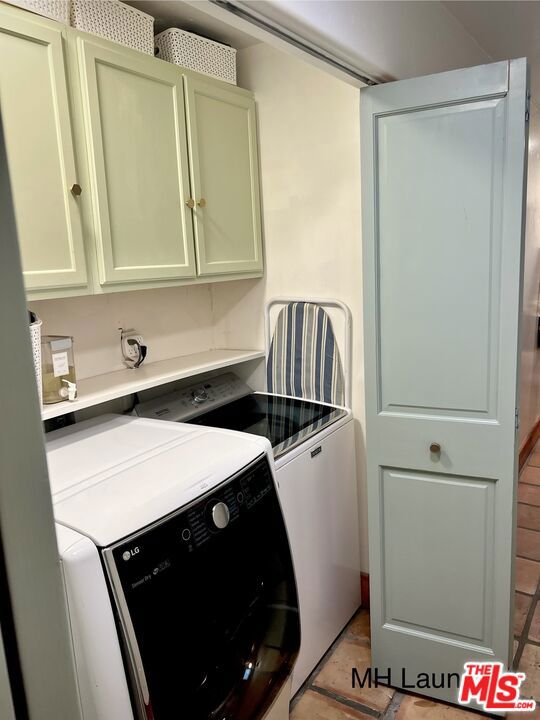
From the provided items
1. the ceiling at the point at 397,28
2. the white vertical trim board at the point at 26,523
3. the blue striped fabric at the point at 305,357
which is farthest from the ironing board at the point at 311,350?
the white vertical trim board at the point at 26,523

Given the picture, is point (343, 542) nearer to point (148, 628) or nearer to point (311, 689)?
point (311, 689)

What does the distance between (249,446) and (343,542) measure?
94 centimetres

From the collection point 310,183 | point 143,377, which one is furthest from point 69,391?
point 310,183

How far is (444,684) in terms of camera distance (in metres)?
1.97

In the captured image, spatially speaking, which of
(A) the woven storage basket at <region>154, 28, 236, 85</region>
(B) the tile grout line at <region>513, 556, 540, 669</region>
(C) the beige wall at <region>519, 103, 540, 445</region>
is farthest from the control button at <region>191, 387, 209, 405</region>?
(C) the beige wall at <region>519, 103, 540, 445</region>

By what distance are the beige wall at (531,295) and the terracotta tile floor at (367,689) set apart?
4.66 ft

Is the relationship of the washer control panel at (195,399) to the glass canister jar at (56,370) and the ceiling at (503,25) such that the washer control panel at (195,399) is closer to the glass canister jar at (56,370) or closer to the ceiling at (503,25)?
the glass canister jar at (56,370)

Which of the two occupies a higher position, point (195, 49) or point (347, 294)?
point (195, 49)

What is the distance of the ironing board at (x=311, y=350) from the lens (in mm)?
2400

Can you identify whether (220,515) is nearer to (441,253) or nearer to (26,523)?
(26,523)

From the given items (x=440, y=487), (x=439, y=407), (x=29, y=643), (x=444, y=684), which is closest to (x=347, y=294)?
(x=439, y=407)

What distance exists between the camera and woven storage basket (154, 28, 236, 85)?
2041mm

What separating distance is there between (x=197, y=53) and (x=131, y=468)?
160 cm

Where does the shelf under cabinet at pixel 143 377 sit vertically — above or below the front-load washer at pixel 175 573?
above
